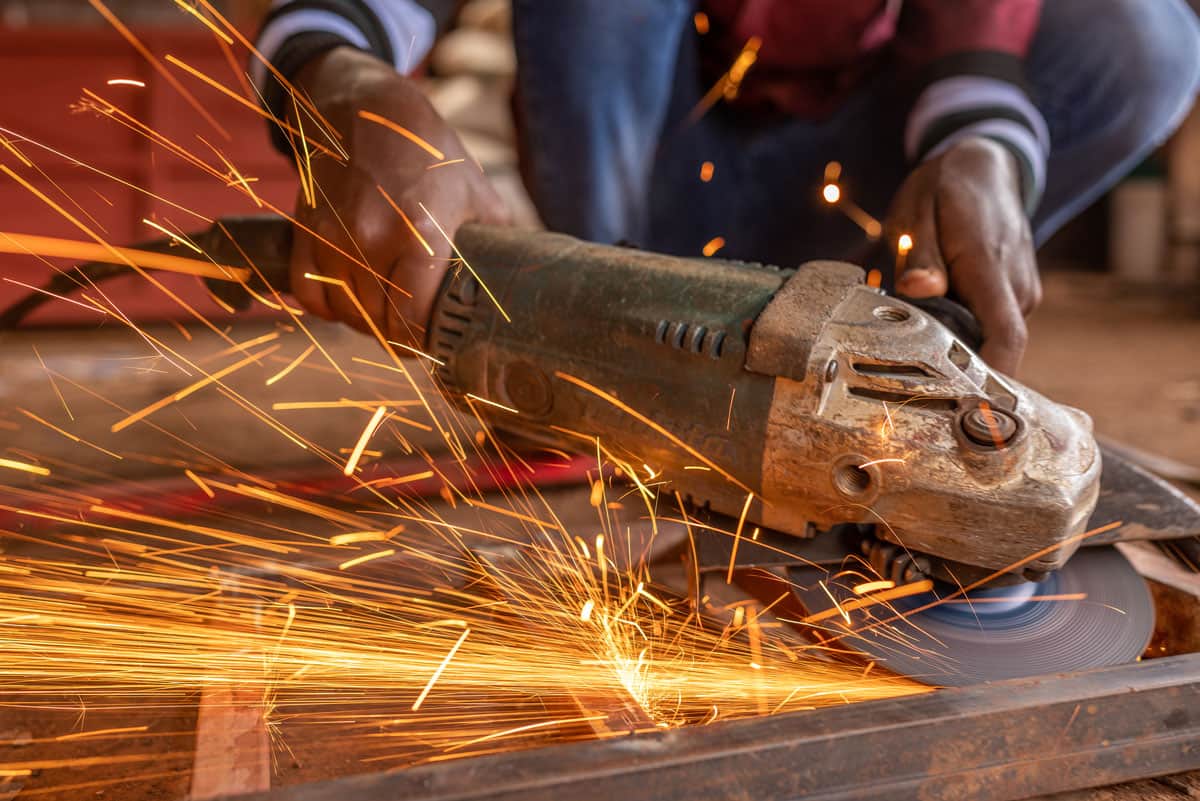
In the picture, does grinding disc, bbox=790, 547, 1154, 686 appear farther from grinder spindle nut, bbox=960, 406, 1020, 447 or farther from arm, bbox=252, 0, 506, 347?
arm, bbox=252, 0, 506, 347

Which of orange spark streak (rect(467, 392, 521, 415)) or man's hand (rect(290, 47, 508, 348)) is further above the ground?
man's hand (rect(290, 47, 508, 348))

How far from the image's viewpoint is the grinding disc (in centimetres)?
120

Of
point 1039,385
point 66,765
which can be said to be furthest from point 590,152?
point 1039,385

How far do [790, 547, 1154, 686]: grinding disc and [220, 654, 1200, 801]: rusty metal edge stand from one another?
16 cm

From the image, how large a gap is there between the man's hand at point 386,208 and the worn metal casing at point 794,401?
0.17 metres

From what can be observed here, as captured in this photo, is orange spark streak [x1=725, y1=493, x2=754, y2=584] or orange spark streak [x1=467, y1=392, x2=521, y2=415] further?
orange spark streak [x1=467, y1=392, x2=521, y2=415]

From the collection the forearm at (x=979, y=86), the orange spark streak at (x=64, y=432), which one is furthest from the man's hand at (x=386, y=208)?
the orange spark streak at (x=64, y=432)

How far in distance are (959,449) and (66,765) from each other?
1.11 metres

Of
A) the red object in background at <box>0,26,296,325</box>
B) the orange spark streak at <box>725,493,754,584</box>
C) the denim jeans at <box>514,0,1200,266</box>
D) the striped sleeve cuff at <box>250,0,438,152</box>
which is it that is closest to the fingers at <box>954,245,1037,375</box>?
the orange spark streak at <box>725,493,754,584</box>

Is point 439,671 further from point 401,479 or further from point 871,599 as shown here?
point 401,479

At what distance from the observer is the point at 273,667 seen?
1.27 metres

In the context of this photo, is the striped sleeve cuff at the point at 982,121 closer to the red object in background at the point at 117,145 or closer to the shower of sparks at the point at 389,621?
the shower of sparks at the point at 389,621

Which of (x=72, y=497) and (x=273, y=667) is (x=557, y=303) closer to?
(x=273, y=667)

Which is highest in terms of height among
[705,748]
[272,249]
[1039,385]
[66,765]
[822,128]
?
[822,128]
